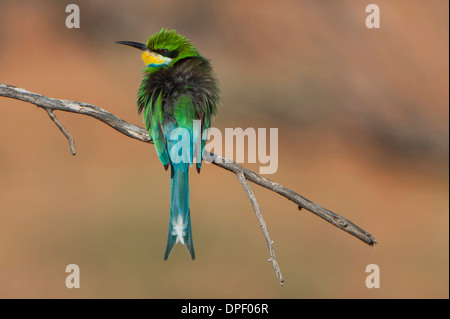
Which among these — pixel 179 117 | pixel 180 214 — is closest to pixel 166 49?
pixel 179 117

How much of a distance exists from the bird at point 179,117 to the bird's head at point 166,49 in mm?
87

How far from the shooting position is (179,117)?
7.57 ft

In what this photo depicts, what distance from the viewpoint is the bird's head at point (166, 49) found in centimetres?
252

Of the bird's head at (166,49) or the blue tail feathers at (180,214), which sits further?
the bird's head at (166,49)

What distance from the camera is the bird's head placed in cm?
252

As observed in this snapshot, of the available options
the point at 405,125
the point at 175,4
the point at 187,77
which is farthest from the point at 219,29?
the point at 187,77

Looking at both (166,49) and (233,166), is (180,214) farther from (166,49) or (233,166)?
(166,49)

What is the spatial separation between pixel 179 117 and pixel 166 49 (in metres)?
0.41

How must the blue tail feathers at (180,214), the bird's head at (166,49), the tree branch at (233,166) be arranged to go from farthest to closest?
the bird's head at (166,49)
the blue tail feathers at (180,214)
the tree branch at (233,166)

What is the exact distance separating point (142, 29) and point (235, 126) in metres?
1.86

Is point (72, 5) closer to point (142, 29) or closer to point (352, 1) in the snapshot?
point (142, 29)

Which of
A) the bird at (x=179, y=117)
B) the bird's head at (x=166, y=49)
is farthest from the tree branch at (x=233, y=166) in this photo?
the bird's head at (x=166, y=49)

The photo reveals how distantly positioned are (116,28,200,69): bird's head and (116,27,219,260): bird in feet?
0.28

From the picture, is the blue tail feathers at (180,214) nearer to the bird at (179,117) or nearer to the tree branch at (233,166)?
the bird at (179,117)
